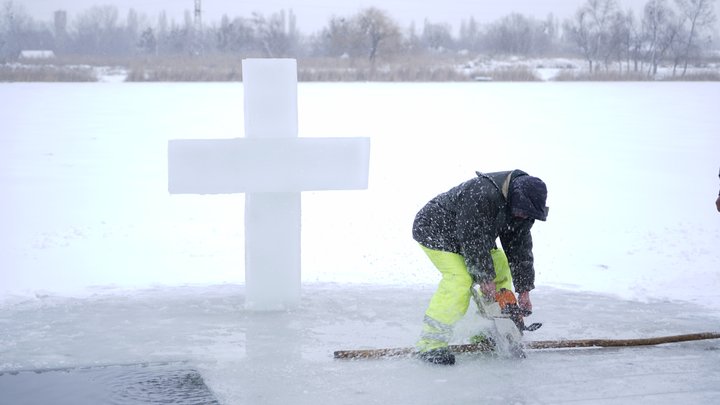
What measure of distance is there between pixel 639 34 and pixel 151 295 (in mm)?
44912

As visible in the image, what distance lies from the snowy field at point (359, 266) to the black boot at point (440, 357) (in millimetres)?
62

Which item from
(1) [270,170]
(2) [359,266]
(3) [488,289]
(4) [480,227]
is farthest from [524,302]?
(2) [359,266]

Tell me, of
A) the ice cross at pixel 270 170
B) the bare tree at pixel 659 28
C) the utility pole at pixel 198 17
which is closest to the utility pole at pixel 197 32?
the utility pole at pixel 198 17

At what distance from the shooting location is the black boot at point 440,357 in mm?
4758

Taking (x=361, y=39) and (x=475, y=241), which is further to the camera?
(x=361, y=39)

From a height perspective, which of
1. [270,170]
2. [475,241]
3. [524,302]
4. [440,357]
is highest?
[270,170]

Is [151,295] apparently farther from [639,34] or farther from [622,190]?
[639,34]

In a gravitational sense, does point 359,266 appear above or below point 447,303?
below

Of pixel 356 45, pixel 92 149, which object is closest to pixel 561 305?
pixel 92 149

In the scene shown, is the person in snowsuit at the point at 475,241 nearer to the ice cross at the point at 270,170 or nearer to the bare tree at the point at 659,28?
the ice cross at the point at 270,170

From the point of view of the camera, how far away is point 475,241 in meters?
4.63

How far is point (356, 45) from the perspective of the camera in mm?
45875

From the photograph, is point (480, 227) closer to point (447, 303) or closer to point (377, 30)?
point (447, 303)

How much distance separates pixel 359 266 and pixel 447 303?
2.78m
